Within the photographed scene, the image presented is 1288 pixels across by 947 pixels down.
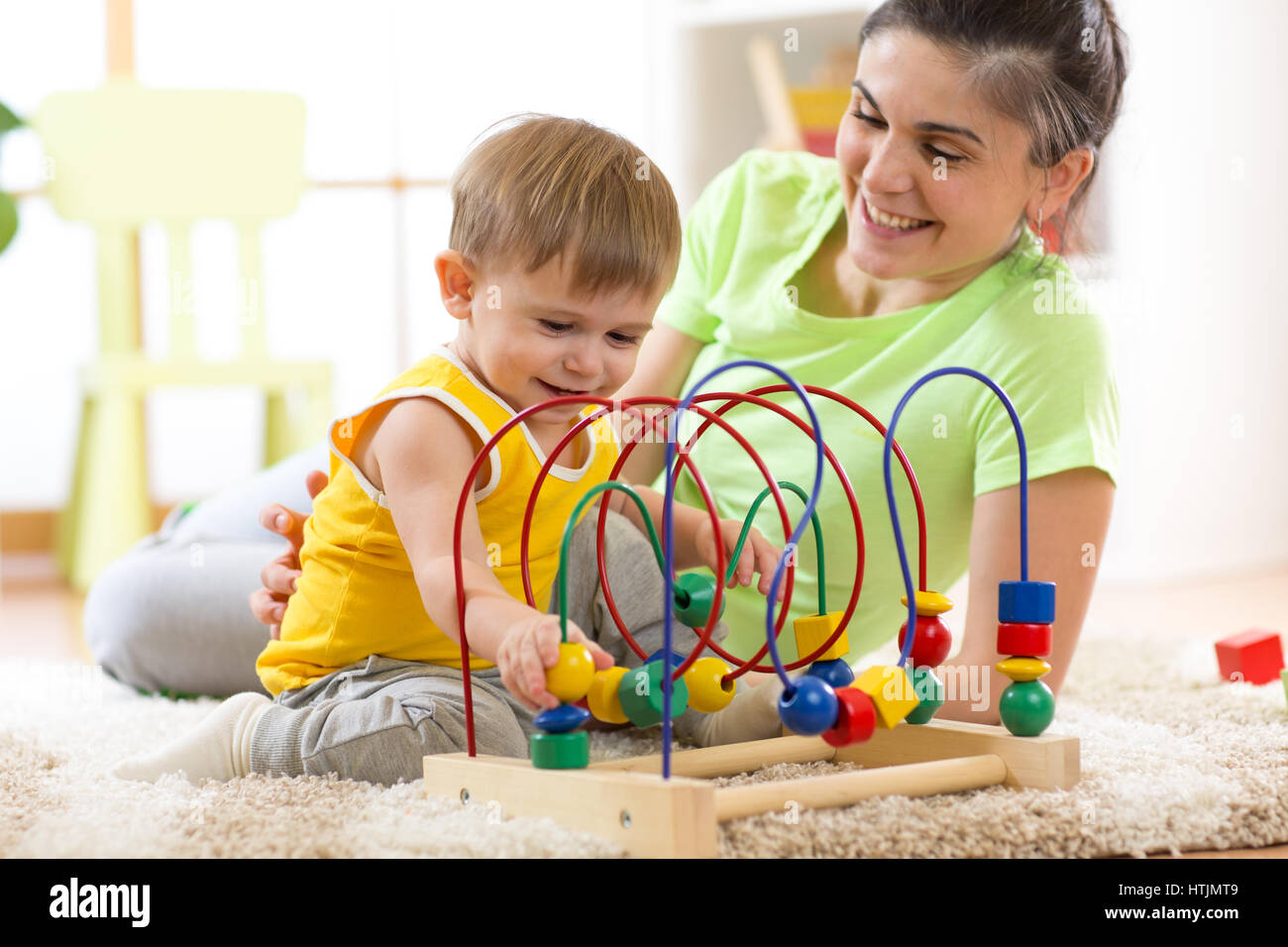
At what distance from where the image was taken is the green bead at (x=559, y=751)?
32.8 inches

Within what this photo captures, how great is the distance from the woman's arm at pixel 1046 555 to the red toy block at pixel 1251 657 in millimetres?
423

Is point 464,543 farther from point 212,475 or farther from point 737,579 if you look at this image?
point 212,475

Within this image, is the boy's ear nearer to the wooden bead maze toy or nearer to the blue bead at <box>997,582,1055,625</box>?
the wooden bead maze toy

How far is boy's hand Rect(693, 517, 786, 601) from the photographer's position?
98 centimetres

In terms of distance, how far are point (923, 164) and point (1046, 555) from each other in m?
0.34

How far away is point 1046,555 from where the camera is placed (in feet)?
3.62

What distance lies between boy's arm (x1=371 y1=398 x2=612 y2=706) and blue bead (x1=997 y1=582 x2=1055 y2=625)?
292 mm

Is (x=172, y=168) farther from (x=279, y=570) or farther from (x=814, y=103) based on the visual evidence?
(x=279, y=570)

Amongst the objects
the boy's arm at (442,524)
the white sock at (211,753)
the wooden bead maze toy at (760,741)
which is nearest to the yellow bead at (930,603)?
the wooden bead maze toy at (760,741)

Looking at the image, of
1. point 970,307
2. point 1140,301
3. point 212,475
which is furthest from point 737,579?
point 212,475

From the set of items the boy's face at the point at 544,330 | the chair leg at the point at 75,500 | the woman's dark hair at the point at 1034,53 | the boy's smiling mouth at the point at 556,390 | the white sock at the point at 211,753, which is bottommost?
the chair leg at the point at 75,500

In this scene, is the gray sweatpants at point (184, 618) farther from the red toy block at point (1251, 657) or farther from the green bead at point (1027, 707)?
the red toy block at point (1251, 657)

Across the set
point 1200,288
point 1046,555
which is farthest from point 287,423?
point 1046,555
